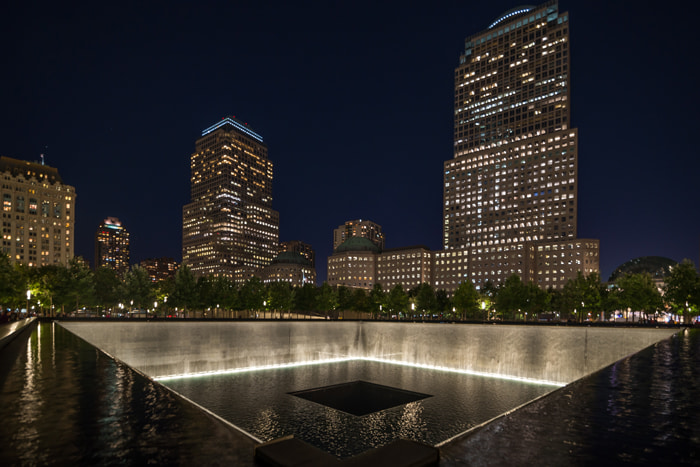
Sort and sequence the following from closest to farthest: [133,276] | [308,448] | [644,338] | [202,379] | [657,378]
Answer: [308,448], [657,378], [644,338], [202,379], [133,276]

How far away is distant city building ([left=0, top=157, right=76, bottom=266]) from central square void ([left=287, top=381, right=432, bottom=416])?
153 metres

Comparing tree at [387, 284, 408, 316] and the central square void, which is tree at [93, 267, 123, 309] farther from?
the central square void

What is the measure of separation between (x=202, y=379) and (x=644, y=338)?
1767 inches

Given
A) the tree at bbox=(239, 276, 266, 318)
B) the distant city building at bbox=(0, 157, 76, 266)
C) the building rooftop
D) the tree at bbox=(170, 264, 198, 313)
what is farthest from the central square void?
the building rooftop

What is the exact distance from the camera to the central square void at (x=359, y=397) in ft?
115

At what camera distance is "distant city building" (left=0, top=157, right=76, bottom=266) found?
518ft

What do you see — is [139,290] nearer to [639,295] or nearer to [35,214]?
[639,295]

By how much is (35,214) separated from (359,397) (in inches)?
6947

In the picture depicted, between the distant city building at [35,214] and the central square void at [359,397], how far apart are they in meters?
153

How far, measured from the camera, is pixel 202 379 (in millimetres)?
44906

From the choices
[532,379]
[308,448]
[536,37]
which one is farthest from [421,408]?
[536,37]

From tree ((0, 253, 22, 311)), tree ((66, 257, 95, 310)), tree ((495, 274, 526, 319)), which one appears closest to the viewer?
tree ((0, 253, 22, 311))

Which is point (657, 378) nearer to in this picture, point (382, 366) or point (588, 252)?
point (382, 366)

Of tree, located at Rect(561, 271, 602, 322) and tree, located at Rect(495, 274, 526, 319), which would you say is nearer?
tree, located at Rect(561, 271, 602, 322)
